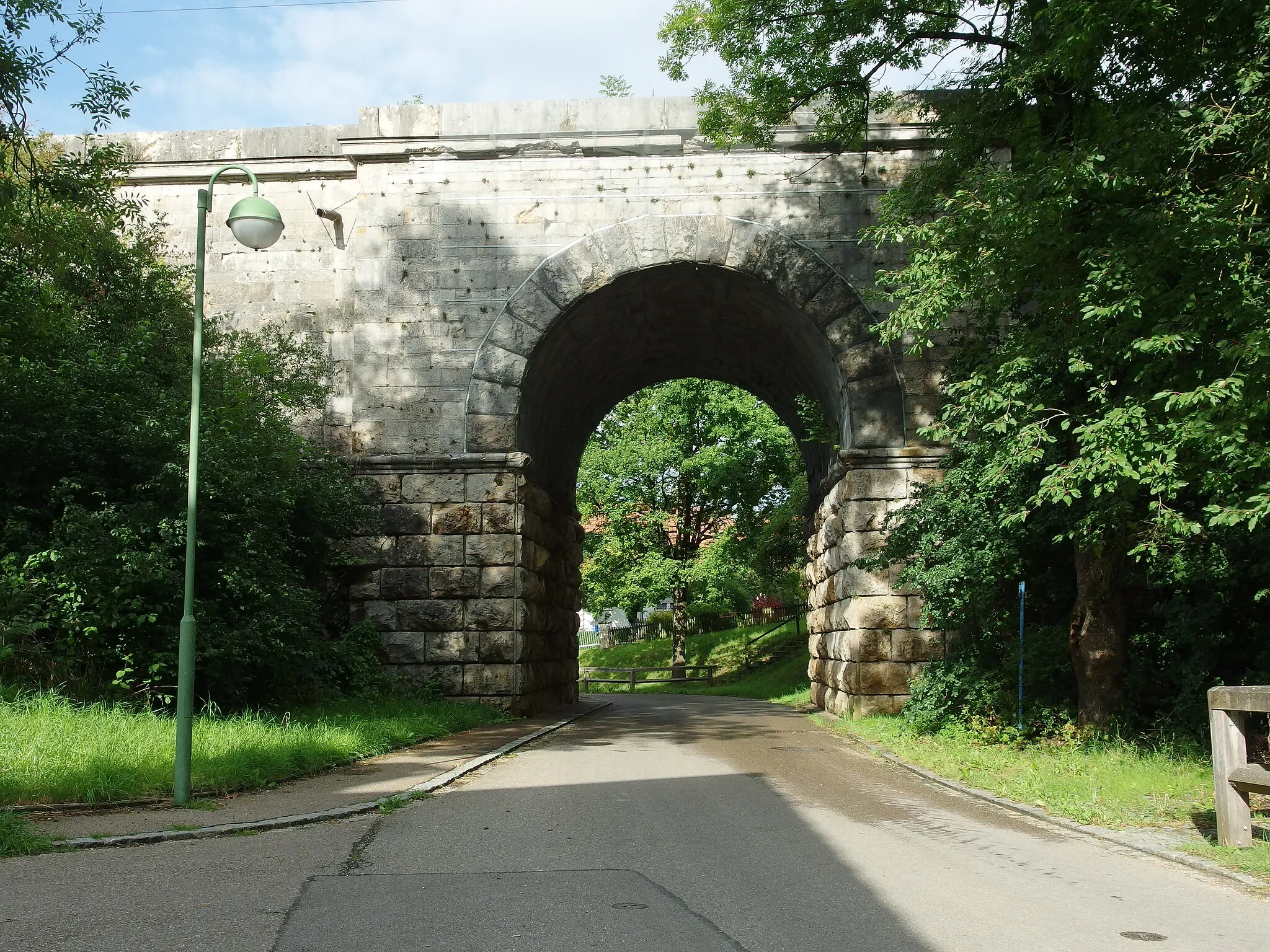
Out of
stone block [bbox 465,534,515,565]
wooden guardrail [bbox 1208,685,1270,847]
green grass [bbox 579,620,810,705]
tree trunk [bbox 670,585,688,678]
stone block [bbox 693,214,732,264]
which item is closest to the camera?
wooden guardrail [bbox 1208,685,1270,847]

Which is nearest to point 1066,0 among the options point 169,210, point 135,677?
point 135,677

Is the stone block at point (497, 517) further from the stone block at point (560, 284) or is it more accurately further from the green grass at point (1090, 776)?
the green grass at point (1090, 776)

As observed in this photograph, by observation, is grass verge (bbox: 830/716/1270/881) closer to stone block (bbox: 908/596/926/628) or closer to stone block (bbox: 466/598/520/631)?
stone block (bbox: 908/596/926/628)

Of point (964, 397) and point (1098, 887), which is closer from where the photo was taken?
point (1098, 887)

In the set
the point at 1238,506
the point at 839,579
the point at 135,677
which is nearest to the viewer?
the point at 1238,506

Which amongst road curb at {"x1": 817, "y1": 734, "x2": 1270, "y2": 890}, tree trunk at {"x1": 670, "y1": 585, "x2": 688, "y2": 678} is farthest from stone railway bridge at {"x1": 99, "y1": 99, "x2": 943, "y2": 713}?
tree trunk at {"x1": 670, "y1": 585, "x2": 688, "y2": 678}

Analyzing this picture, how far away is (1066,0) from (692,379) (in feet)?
88.2

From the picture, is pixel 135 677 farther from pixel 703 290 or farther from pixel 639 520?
pixel 639 520

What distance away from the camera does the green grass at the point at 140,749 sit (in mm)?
7753

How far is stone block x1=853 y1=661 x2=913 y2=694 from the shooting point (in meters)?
15.5

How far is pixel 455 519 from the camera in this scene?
53.8 feet

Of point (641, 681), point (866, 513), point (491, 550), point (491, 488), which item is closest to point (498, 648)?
point (491, 550)

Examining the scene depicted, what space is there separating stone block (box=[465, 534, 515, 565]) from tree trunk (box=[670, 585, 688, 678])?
62.7 ft

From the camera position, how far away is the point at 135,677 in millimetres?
11133
